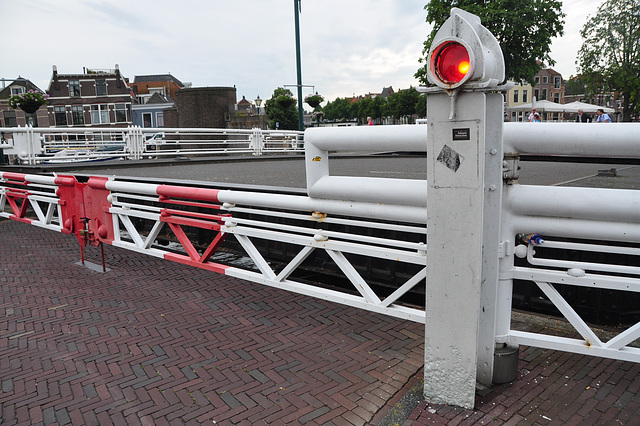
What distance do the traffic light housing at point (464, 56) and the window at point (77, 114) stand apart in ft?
207

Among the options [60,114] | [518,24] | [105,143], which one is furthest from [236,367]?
[60,114]

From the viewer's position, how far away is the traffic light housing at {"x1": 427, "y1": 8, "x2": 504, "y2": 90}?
86.9 inches

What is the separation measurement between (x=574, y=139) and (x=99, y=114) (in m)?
63.0

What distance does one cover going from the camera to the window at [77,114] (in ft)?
186

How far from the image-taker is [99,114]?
5738 centimetres

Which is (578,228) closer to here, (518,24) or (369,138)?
(369,138)

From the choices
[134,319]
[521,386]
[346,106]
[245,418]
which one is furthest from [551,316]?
[346,106]

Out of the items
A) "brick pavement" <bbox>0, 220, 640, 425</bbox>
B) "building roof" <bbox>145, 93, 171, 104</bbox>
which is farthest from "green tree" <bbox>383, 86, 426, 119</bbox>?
"brick pavement" <bbox>0, 220, 640, 425</bbox>

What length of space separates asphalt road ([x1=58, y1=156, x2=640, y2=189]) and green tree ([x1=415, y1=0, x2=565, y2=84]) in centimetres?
2725

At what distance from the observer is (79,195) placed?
5949 mm

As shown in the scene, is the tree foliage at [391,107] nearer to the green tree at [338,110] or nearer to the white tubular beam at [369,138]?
the green tree at [338,110]

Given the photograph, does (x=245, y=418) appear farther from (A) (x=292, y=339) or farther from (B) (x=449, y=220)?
(B) (x=449, y=220)

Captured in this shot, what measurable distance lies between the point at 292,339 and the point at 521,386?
5.48 feet

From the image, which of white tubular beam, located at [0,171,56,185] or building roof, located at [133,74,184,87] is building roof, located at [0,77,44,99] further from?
white tubular beam, located at [0,171,56,185]
